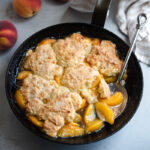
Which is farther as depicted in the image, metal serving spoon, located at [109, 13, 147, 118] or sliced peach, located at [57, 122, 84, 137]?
metal serving spoon, located at [109, 13, 147, 118]

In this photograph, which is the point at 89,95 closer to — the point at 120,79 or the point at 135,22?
the point at 120,79

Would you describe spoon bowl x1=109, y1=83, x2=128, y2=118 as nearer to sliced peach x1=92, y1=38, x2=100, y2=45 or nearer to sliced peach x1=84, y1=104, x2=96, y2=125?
sliced peach x1=84, y1=104, x2=96, y2=125

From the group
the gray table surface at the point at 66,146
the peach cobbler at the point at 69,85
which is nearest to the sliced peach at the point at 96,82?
the peach cobbler at the point at 69,85

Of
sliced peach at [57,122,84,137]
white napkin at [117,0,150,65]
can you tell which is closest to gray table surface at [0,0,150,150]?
white napkin at [117,0,150,65]

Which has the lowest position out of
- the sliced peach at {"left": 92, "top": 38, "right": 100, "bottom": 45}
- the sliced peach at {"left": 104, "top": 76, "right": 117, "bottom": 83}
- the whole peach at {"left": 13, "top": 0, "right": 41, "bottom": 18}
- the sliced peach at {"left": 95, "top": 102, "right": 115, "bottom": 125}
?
the sliced peach at {"left": 95, "top": 102, "right": 115, "bottom": 125}

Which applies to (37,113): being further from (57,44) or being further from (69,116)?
(57,44)

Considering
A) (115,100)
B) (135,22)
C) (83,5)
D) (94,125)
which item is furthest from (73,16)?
(94,125)

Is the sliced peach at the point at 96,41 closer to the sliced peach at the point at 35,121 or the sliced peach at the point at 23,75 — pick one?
the sliced peach at the point at 23,75
